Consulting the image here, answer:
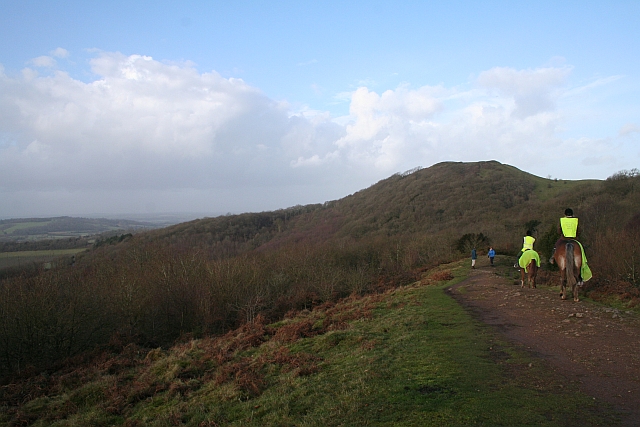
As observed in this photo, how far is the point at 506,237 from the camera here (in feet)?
177

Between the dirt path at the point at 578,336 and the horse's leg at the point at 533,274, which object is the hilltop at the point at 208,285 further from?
the dirt path at the point at 578,336

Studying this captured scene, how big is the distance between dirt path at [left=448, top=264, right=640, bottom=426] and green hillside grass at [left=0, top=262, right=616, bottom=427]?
0.47 meters

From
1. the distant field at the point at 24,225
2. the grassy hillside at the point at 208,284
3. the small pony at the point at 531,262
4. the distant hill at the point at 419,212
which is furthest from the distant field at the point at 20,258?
the distant field at the point at 24,225

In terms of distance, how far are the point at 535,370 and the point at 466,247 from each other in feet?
144

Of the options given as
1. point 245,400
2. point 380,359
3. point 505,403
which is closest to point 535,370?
point 505,403

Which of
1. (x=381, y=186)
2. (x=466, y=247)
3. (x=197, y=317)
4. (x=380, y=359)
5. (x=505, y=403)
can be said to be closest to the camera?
(x=505, y=403)

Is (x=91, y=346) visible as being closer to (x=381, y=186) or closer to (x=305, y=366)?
(x=305, y=366)

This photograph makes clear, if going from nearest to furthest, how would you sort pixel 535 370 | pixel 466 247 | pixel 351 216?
pixel 535 370 < pixel 466 247 < pixel 351 216

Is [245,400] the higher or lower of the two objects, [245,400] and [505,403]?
the lower

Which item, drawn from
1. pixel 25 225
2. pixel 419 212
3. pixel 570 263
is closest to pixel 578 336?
pixel 570 263

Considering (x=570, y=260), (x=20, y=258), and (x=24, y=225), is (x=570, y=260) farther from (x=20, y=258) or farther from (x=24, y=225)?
(x=24, y=225)

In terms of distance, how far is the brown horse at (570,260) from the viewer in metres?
13.3

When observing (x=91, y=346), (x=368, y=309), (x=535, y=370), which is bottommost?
(x=91, y=346)

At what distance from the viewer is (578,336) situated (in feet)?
33.3
